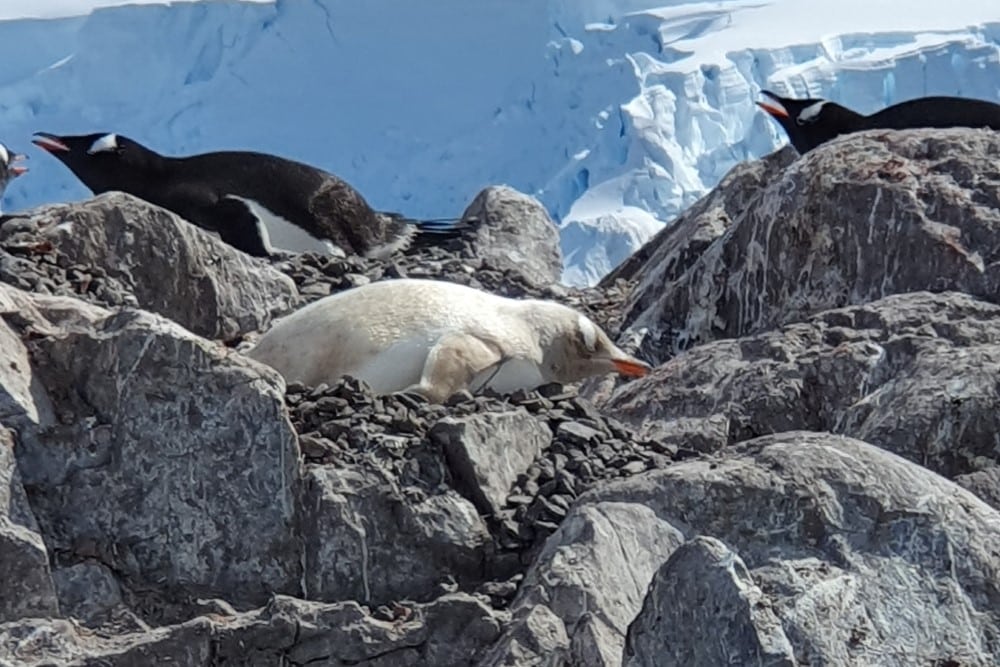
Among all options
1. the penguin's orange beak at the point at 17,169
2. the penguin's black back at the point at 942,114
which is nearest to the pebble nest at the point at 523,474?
the penguin's black back at the point at 942,114

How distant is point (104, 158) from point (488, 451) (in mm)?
5129

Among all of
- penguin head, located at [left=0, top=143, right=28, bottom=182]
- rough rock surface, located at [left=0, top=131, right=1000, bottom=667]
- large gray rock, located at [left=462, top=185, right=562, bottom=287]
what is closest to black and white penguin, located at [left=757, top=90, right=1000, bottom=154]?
large gray rock, located at [left=462, top=185, right=562, bottom=287]

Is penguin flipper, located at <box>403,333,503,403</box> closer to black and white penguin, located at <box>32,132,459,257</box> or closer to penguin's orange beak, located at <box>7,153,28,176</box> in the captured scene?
black and white penguin, located at <box>32,132,459,257</box>

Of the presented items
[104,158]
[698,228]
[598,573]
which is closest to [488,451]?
[598,573]

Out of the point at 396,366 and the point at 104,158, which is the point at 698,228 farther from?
the point at 396,366

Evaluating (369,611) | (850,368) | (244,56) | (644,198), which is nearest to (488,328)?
(850,368)

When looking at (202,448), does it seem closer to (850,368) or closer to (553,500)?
(553,500)

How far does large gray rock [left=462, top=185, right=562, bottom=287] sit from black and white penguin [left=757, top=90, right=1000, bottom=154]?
1.29 m

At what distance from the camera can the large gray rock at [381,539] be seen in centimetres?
304

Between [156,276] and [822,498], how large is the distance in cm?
288

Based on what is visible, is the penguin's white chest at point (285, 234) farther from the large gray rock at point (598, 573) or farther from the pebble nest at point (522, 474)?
the large gray rock at point (598, 573)

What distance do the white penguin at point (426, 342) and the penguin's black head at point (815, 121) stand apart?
5039mm

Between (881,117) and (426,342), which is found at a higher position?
(881,117)

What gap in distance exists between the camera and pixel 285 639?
2.80 metres
